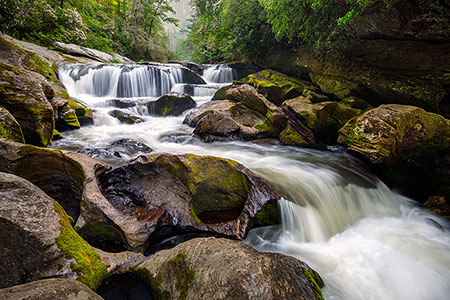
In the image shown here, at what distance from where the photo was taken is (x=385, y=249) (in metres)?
3.50

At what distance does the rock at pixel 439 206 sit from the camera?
169 inches

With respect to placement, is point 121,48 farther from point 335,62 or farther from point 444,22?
point 444,22

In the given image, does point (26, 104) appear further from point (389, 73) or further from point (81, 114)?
point (389, 73)

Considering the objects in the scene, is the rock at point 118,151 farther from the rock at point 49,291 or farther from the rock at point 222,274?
the rock at point 49,291

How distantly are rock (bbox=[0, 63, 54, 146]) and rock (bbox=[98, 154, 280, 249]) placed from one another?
298 centimetres

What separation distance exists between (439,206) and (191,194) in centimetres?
550

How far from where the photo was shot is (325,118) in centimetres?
745

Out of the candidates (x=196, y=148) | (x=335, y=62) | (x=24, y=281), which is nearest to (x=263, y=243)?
(x=24, y=281)

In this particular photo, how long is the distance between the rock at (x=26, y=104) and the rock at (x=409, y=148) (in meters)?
8.47

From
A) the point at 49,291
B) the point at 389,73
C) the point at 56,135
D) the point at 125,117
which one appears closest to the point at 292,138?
the point at 389,73

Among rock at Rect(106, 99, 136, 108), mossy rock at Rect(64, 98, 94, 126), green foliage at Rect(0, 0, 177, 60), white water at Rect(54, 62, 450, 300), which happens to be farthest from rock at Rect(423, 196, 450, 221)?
green foliage at Rect(0, 0, 177, 60)

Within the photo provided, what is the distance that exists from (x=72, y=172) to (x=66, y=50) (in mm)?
13779

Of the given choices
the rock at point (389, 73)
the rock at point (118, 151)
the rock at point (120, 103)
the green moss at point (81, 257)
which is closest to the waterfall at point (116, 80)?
the rock at point (120, 103)

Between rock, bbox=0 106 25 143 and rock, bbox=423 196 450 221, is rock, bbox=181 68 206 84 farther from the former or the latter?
rock, bbox=423 196 450 221
